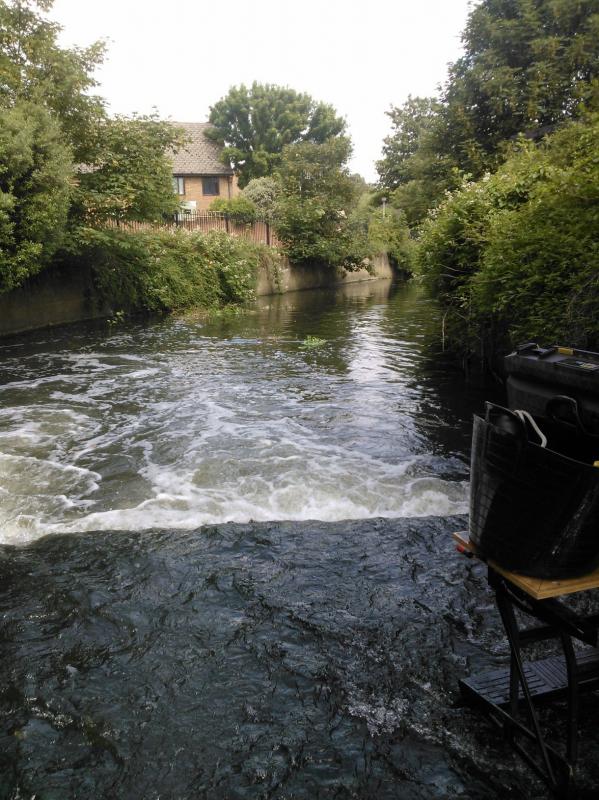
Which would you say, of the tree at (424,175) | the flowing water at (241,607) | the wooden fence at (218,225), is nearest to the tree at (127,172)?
the wooden fence at (218,225)

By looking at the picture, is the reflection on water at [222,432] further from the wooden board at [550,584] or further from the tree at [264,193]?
the tree at [264,193]

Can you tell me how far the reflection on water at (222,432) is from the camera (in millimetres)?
5035

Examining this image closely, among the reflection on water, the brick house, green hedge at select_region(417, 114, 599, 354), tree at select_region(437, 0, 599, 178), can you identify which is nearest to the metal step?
the reflection on water

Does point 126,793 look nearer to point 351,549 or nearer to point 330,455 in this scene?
point 351,549

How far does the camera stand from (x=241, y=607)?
3559 millimetres

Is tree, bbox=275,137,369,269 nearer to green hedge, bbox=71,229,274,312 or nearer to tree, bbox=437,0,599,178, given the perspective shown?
green hedge, bbox=71,229,274,312

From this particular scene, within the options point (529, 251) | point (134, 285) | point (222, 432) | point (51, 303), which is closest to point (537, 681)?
point (222, 432)

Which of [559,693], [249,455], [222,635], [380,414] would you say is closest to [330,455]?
[249,455]

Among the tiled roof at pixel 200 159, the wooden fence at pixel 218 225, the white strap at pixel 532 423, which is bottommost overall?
the white strap at pixel 532 423

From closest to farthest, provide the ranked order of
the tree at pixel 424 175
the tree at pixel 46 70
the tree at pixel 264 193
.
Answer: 1. the tree at pixel 46 70
2. the tree at pixel 424 175
3. the tree at pixel 264 193

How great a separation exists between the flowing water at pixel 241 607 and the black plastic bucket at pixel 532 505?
40.2 inches

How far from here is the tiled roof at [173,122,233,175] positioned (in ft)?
133

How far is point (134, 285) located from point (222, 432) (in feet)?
38.8

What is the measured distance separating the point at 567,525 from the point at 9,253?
497 inches
